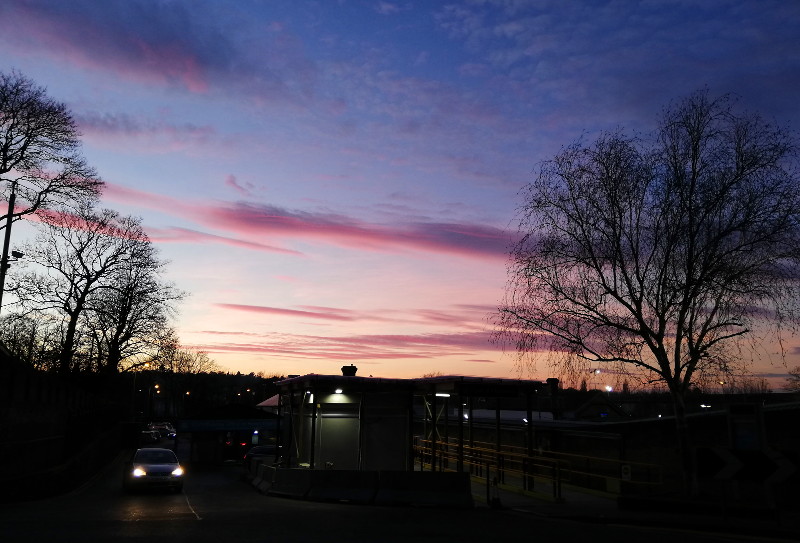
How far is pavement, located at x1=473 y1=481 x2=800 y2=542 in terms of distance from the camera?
14461mm

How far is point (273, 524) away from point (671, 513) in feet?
33.3

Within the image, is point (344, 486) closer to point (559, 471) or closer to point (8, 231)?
point (559, 471)

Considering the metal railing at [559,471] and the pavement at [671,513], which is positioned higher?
the metal railing at [559,471]

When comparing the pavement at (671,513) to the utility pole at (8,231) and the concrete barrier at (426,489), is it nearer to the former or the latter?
the concrete barrier at (426,489)

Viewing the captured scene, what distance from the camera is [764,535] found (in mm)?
13773

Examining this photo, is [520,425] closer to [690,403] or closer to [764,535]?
[764,535]

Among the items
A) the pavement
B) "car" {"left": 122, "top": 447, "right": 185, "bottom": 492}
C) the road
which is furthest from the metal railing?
"car" {"left": 122, "top": 447, "right": 185, "bottom": 492}

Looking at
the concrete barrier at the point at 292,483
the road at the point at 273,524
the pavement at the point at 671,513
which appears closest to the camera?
the road at the point at 273,524

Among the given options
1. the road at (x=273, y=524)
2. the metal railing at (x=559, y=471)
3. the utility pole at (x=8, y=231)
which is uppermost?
the utility pole at (x=8, y=231)

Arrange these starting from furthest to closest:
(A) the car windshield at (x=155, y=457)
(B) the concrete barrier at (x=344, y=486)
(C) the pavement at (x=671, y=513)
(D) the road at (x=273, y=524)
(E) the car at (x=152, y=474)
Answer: (A) the car windshield at (x=155, y=457) → (E) the car at (x=152, y=474) → (B) the concrete barrier at (x=344, y=486) → (C) the pavement at (x=671, y=513) → (D) the road at (x=273, y=524)

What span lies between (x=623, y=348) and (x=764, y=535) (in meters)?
8.02

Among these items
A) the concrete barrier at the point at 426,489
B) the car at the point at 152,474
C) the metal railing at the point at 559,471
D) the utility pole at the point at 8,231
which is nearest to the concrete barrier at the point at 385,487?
the concrete barrier at the point at 426,489

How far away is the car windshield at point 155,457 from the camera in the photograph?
24.4 m

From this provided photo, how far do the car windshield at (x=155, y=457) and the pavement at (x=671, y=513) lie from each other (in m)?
11.7
